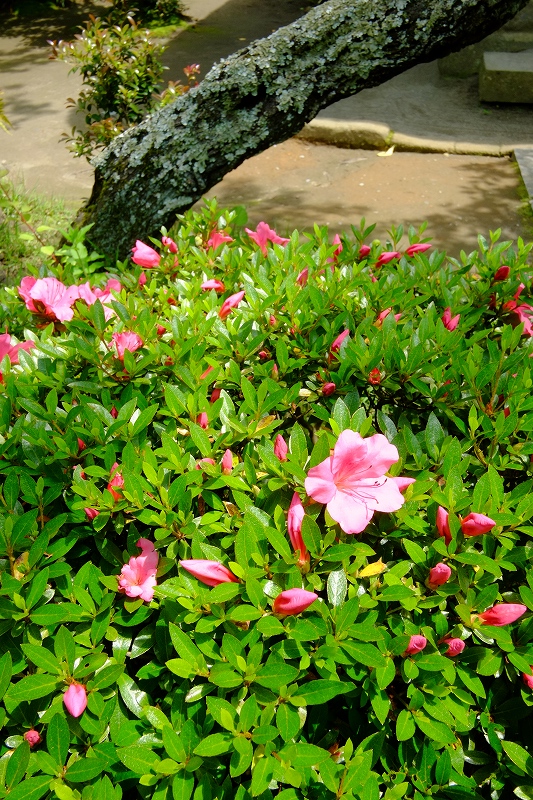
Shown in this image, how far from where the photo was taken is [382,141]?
6496 mm

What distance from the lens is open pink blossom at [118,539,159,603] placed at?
1074mm

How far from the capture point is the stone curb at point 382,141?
644cm

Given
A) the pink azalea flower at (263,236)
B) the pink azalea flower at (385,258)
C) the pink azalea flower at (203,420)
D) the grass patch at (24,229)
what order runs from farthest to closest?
the grass patch at (24,229) < the pink azalea flower at (263,236) < the pink azalea flower at (385,258) < the pink azalea flower at (203,420)

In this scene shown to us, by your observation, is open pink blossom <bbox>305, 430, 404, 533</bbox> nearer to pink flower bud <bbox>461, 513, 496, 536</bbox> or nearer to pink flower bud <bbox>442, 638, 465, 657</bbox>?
pink flower bud <bbox>461, 513, 496, 536</bbox>

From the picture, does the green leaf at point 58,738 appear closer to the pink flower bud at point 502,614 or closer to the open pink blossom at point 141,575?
the open pink blossom at point 141,575

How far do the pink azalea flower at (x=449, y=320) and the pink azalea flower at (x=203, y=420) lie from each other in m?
0.71

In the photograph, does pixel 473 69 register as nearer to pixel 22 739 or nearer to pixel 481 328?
pixel 481 328

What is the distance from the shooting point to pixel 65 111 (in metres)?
7.25

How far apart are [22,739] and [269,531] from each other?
19.6 inches

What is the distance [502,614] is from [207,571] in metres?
0.48

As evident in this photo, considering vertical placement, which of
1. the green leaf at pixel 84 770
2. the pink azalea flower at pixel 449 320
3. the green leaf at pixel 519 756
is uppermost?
the pink azalea flower at pixel 449 320

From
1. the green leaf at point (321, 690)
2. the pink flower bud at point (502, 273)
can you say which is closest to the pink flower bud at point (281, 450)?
the green leaf at point (321, 690)

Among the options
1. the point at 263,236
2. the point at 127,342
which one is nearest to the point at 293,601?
the point at 127,342

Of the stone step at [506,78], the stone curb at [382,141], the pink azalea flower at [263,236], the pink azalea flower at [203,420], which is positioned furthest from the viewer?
the stone step at [506,78]
